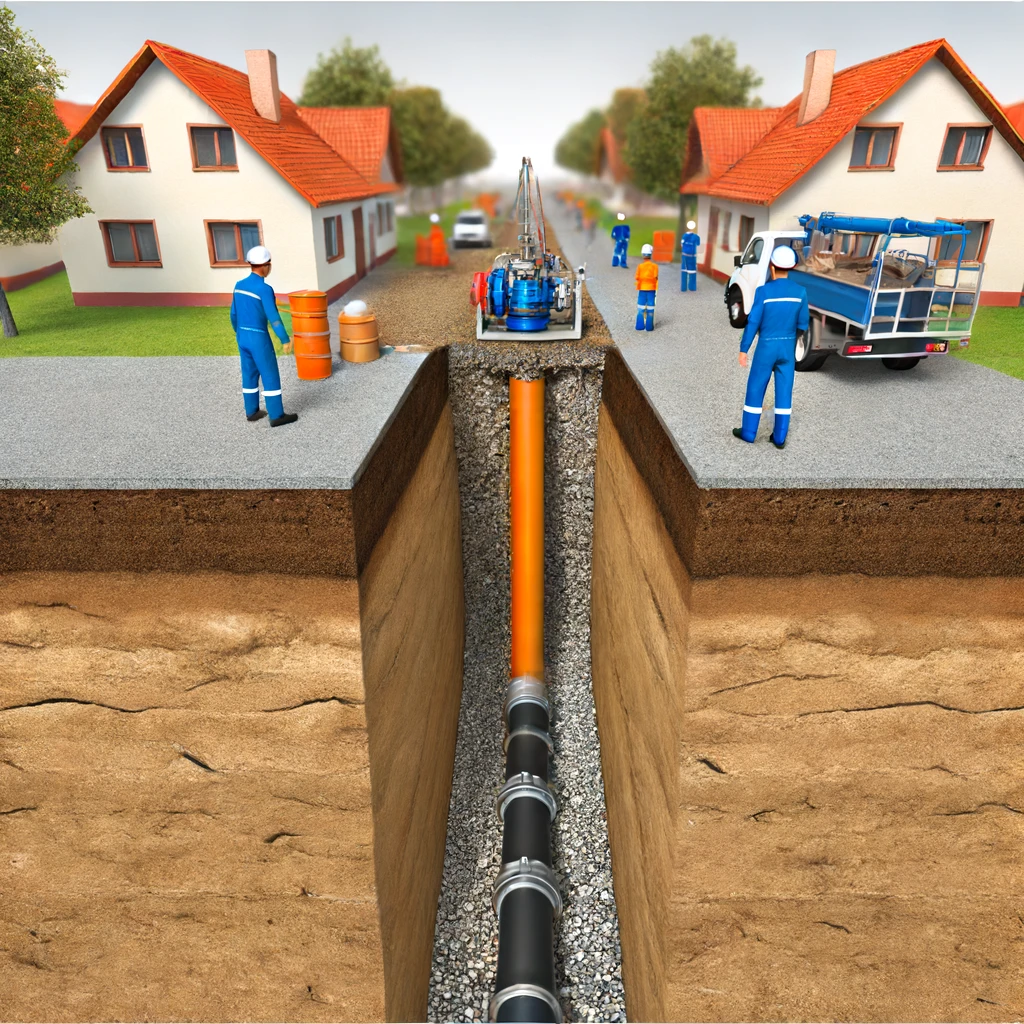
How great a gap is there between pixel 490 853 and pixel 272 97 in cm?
1640

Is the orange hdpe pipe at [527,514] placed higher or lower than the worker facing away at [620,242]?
lower

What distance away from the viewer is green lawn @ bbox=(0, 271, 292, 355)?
1077 centimetres

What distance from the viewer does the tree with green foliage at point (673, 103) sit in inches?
1087

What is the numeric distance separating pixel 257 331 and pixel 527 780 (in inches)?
285

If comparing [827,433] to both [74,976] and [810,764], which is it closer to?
[810,764]

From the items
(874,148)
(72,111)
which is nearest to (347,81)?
(72,111)

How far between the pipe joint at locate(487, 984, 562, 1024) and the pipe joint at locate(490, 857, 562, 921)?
1.02 m

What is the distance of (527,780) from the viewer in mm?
10125

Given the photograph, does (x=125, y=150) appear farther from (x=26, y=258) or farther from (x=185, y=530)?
(x=185, y=530)

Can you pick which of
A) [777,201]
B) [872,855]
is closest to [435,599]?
[872,855]

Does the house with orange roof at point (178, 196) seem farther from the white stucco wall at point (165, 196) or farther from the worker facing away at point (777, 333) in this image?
the worker facing away at point (777, 333)

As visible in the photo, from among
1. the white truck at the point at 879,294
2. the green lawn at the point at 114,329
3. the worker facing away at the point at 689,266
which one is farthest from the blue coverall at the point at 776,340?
the worker facing away at the point at 689,266

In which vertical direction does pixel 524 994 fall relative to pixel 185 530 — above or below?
below

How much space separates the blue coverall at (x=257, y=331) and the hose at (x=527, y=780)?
5.06 m
